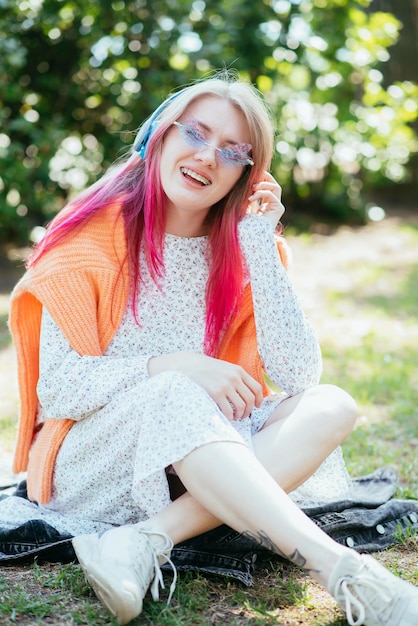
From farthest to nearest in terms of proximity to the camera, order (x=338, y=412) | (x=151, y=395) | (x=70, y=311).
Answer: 1. (x=70, y=311)
2. (x=338, y=412)
3. (x=151, y=395)

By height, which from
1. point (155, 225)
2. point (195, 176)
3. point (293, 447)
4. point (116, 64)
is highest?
point (195, 176)

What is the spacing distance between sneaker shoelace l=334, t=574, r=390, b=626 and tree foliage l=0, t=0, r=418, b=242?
453 centimetres

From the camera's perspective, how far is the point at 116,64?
20.1ft


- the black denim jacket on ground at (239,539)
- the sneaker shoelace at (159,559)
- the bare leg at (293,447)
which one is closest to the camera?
the sneaker shoelace at (159,559)

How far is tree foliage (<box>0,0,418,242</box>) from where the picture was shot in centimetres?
585

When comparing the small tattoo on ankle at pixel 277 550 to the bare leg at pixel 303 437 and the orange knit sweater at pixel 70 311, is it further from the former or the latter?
the orange knit sweater at pixel 70 311

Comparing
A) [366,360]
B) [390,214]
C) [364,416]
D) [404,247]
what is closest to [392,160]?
[390,214]

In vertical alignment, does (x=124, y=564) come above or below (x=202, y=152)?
below

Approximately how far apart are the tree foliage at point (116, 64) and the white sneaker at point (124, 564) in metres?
4.22

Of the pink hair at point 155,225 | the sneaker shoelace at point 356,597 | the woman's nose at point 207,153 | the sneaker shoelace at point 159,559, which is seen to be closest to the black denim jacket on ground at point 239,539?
the sneaker shoelace at point 159,559

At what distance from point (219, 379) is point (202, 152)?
69 cm

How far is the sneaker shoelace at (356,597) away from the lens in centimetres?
178

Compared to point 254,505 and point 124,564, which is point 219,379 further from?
point 124,564

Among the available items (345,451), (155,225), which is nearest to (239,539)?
(155,225)
